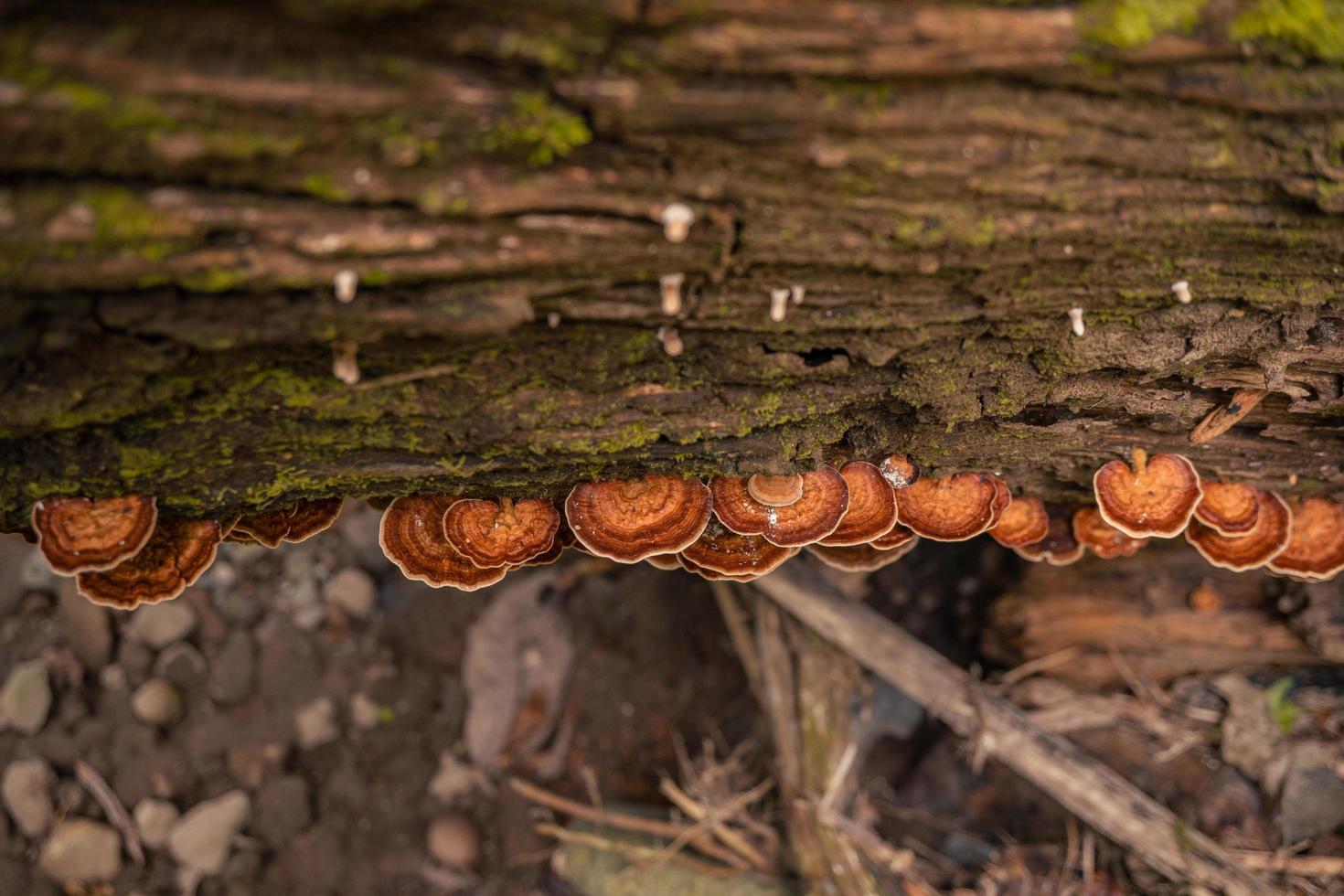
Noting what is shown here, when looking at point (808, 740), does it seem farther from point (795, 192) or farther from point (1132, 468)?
point (795, 192)

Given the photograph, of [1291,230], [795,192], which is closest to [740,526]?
[795,192]

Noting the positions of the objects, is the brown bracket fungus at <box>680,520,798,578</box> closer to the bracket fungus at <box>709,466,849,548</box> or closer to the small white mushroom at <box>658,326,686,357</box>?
the bracket fungus at <box>709,466,849,548</box>

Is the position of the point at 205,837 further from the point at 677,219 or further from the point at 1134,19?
the point at 1134,19

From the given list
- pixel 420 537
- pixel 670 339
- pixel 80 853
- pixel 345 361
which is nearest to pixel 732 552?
pixel 670 339

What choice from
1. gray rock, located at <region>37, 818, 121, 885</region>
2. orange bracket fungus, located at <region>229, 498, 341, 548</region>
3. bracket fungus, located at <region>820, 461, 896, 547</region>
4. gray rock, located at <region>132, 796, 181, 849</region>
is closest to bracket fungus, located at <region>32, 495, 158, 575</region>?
orange bracket fungus, located at <region>229, 498, 341, 548</region>

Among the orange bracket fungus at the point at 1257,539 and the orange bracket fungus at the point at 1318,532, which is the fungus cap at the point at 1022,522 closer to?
the orange bracket fungus at the point at 1257,539

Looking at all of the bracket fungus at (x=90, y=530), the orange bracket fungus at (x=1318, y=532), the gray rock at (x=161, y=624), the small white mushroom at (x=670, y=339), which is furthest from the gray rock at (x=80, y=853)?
the orange bracket fungus at (x=1318, y=532)
